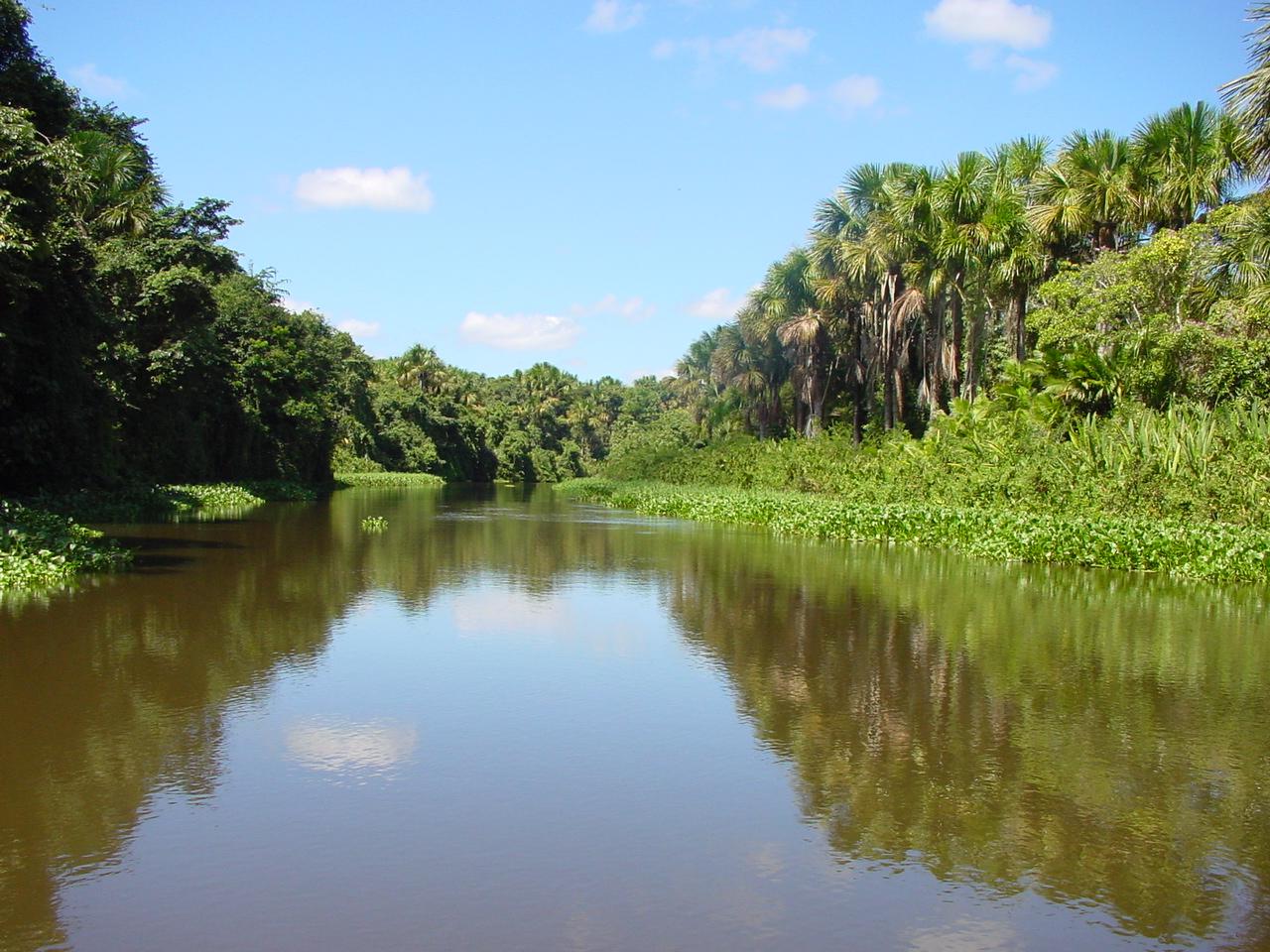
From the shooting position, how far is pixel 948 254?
35656mm

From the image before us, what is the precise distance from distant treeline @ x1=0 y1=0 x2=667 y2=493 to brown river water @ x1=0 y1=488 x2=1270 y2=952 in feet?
28.3

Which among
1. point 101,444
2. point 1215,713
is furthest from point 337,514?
point 1215,713

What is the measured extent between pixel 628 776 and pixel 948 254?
32033mm

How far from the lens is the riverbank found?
14991mm

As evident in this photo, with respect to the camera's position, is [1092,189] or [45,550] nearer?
[45,550]

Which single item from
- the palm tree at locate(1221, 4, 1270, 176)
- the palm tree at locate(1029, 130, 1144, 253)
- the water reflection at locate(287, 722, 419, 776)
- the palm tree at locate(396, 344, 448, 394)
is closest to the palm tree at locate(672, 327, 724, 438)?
the palm tree at locate(396, 344, 448, 394)

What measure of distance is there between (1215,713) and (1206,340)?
19369 mm

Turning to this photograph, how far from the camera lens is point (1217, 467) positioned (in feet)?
64.2

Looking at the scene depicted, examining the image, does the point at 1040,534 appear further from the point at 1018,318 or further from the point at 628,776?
the point at 1018,318

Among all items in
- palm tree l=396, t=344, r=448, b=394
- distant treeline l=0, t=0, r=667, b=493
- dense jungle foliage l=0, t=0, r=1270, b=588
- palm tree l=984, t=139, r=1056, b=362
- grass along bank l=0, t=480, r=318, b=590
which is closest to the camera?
grass along bank l=0, t=480, r=318, b=590

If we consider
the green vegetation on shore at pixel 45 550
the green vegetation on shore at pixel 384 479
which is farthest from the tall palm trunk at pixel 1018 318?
the green vegetation on shore at pixel 384 479

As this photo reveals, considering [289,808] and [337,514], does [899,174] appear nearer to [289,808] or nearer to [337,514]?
[337,514]

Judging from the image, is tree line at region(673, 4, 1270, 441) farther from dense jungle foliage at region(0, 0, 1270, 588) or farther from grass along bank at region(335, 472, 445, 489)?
grass along bank at region(335, 472, 445, 489)

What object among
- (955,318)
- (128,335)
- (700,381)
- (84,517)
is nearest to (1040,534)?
(955,318)
